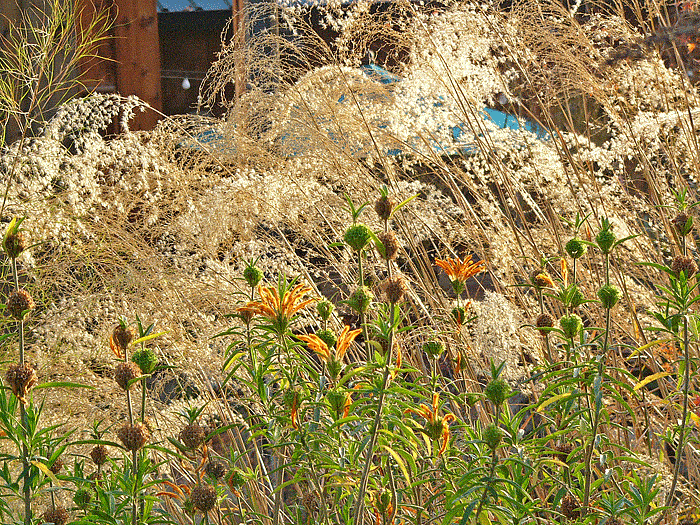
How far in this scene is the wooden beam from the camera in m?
3.92

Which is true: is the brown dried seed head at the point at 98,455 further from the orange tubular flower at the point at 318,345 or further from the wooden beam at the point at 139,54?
the wooden beam at the point at 139,54

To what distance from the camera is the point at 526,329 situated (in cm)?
154

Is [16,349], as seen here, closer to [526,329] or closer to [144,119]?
[526,329]

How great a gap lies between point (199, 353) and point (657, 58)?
1.45 metres

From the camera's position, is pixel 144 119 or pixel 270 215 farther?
pixel 144 119

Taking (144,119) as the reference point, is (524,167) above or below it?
above

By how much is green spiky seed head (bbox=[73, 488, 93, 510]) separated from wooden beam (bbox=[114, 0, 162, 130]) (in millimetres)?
3263

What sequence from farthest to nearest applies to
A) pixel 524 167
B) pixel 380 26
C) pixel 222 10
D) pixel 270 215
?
1. pixel 222 10
2. pixel 380 26
3. pixel 524 167
4. pixel 270 215

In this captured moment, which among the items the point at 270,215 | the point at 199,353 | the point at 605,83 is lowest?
the point at 199,353

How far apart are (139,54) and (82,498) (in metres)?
3.60

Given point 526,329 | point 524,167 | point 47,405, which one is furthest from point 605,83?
point 47,405

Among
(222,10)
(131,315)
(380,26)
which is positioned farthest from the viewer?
(222,10)

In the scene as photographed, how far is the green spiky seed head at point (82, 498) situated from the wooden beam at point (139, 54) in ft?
10.7

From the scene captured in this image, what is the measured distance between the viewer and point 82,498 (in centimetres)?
87
